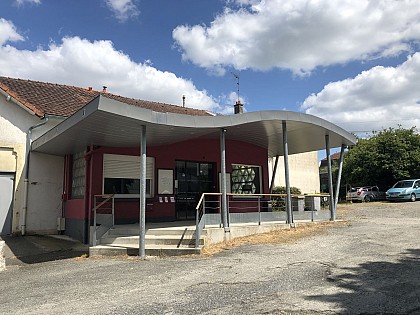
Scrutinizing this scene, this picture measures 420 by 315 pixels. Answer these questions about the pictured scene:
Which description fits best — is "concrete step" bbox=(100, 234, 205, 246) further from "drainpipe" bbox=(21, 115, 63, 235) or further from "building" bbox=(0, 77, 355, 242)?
"drainpipe" bbox=(21, 115, 63, 235)

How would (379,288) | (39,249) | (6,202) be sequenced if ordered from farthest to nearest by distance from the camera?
1. (6,202)
2. (39,249)
3. (379,288)

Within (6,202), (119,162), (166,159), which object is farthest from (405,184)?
(6,202)

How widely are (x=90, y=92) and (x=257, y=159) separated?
8849 millimetres

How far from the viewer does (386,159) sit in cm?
2989

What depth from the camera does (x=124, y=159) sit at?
1209cm

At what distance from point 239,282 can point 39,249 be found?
7.14m

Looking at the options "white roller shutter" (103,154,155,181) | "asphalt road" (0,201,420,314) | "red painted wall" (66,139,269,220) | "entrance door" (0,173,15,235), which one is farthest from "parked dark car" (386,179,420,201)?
"entrance door" (0,173,15,235)

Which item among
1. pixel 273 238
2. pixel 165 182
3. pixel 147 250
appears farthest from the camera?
pixel 165 182

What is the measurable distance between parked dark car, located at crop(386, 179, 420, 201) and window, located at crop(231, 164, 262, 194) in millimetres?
14507

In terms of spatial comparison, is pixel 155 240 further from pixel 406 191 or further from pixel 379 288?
pixel 406 191

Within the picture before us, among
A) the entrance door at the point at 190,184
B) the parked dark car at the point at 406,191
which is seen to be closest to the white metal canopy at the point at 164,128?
the entrance door at the point at 190,184

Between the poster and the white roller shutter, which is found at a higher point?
the white roller shutter

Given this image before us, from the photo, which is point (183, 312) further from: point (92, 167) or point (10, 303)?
point (92, 167)

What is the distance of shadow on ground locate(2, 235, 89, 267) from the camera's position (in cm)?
937
